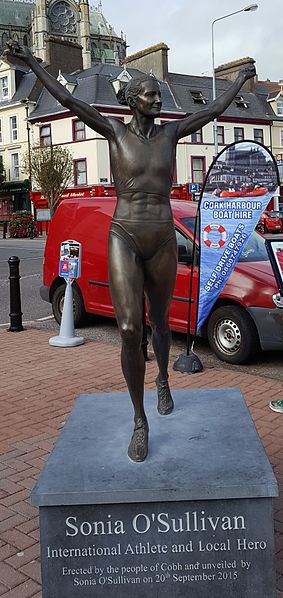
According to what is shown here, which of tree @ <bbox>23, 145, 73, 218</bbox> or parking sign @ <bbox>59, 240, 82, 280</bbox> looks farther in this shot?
tree @ <bbox>23, 145, 73, 218</bbox>

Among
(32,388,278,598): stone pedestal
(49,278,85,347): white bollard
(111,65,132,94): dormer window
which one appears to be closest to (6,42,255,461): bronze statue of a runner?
(32,388,278,598): stone pedestal

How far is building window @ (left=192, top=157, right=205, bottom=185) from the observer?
40.5m

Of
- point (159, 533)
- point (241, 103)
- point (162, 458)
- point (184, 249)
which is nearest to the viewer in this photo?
point (159, 533)

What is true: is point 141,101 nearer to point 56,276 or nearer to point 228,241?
point 228,241

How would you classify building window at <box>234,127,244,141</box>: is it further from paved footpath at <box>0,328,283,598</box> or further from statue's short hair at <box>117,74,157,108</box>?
statue's short hair at <box>117,74,157,108</box>

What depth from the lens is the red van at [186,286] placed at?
7172mm

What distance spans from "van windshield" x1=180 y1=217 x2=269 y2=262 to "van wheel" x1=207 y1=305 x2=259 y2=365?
0.76 metres

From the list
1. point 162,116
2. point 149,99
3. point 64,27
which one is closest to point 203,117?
point 149,99

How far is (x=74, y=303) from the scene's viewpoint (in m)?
9.65

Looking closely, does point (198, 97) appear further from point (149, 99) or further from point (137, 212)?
point (137, 212)

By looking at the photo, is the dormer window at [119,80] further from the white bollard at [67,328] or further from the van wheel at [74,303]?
the white bollard at [67,328]

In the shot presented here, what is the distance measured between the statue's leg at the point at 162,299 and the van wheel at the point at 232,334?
11.5 feet

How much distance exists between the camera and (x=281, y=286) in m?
5.60

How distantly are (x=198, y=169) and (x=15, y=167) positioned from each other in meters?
13.1
